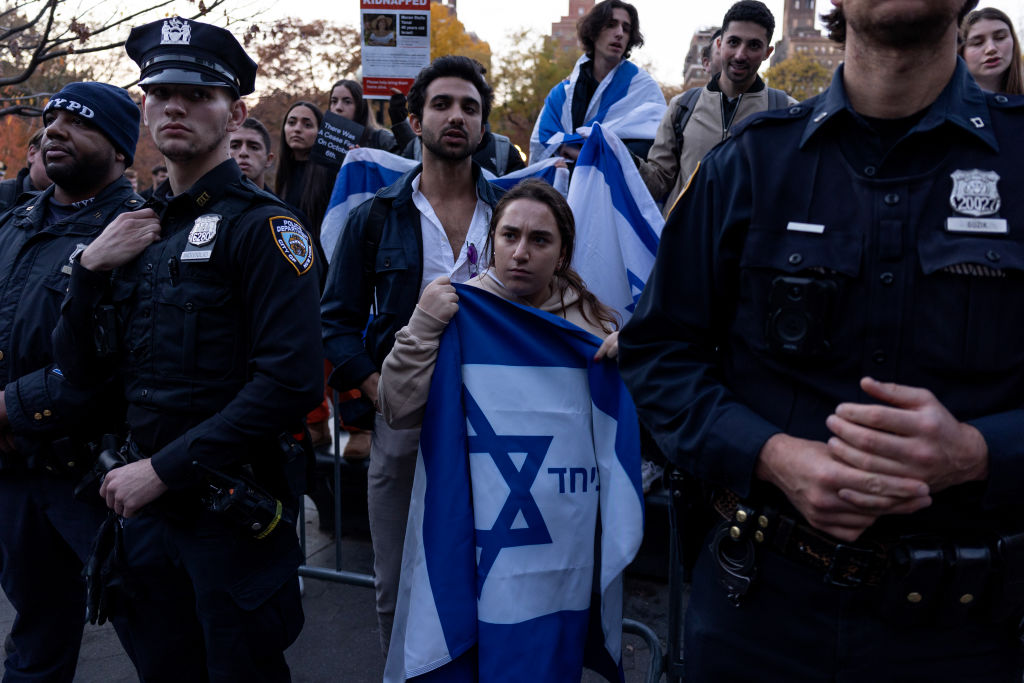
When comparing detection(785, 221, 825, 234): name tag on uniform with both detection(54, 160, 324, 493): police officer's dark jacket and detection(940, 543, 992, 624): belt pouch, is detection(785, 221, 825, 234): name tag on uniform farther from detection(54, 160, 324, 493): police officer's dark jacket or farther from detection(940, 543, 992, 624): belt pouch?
detection(54, 160, 324, 493): police officer's dark jacket

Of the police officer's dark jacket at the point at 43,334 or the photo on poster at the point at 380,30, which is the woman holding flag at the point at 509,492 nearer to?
the police officer's dark jacket at the point at 43,334

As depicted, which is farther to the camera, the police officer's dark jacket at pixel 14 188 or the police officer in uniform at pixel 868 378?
the police officer's dark jacket at pixel 14 188

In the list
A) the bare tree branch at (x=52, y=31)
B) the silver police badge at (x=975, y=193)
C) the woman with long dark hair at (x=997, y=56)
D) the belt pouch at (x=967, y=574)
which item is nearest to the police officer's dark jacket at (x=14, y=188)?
the bare tree branch at (x=52, y=31)

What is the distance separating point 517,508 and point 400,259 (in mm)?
1155

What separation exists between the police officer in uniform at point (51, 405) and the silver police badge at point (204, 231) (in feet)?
2.17

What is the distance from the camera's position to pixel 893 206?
153 cm

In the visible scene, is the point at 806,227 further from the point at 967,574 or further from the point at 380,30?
the point at 380,30

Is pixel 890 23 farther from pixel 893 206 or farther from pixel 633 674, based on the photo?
pixel 633 674

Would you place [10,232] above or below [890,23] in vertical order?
below

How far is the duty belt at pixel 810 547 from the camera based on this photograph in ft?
4.92

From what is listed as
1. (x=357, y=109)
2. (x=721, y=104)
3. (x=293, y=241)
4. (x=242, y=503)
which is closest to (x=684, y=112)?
(x=721, y=104)

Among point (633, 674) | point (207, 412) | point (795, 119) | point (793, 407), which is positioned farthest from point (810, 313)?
point (633, 674)

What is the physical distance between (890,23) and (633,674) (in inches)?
118

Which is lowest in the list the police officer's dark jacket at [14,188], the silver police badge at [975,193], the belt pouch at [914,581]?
the belt pouch at [914,581]
